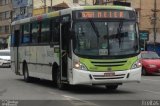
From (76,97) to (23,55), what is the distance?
9166 mm

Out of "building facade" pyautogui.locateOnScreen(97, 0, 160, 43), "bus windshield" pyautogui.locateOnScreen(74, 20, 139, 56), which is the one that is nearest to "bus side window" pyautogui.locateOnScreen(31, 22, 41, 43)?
"bus windshield" pyautogui.locateOnScreen(74, 20, 139, 56)

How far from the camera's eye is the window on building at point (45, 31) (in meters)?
21.2

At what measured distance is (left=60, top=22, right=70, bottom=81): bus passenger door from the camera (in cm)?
1880

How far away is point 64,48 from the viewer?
19016mm

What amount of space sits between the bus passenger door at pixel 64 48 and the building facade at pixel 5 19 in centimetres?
8785

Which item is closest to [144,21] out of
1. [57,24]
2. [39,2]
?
[39,2]

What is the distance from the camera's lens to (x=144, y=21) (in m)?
64.3

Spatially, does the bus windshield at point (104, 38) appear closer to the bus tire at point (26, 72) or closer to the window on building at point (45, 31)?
the window on building at point (45, 31)

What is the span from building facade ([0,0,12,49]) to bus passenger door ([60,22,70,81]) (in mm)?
87854

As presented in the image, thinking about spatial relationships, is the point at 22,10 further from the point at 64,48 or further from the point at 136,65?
the point at 136,65

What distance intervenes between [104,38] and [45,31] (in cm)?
405

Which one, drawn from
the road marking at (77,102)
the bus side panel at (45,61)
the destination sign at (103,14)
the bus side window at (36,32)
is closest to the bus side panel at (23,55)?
the bus side window at (36,32)

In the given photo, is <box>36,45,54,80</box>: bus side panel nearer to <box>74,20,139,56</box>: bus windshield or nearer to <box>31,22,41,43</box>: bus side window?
<box>31,22,41,43</box>: bus side window

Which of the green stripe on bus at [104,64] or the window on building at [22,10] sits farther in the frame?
the window on building at [22,10]
